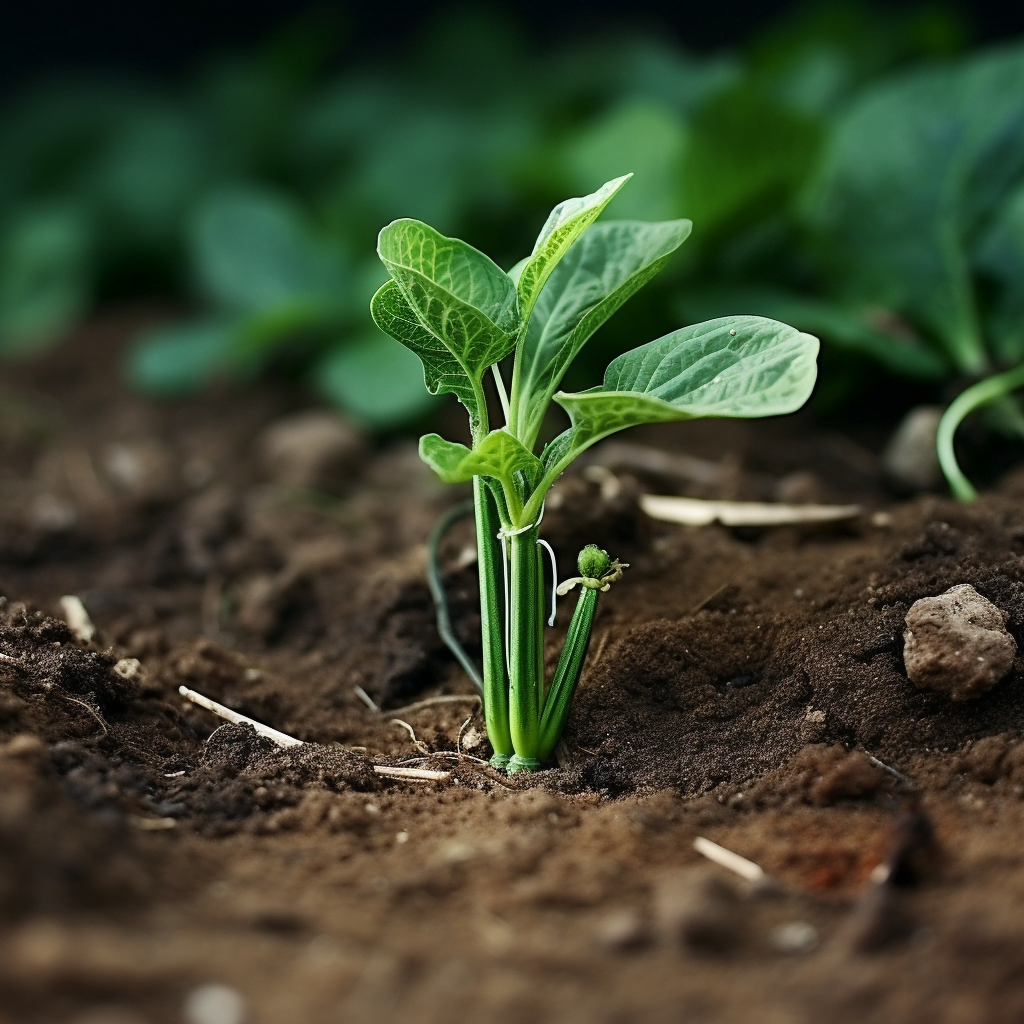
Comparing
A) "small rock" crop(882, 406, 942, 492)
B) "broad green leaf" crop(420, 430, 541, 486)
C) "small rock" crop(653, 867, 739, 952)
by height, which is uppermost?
"broad green leaf" crop(420, 430, 541, 486)

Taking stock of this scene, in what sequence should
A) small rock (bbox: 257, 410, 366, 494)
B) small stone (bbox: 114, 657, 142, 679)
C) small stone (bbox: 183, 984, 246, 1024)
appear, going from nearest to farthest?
small stone (bbox: 183, 984, 246, 1024) < small stone (bbox: 114, 657, 142, 679) < small rock (bbox: 257, 410, 366, 494)

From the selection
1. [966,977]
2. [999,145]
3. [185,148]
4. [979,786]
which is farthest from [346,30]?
[966,977]

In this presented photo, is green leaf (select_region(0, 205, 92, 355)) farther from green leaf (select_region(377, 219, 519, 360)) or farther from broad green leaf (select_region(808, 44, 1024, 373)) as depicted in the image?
green leaf (select_region(377, 219, 519, 360))

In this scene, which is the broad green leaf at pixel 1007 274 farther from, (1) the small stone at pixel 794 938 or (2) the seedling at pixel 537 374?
(1) the small stone at pixel 794 938

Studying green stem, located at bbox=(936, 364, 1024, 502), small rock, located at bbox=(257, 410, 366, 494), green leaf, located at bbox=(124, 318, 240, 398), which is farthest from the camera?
green leaf, located at bbox=(124, 318, 240, 398)

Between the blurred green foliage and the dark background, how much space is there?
16 cm

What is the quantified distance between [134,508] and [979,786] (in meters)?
1.55

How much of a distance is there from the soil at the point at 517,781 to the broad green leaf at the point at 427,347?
1.05ft

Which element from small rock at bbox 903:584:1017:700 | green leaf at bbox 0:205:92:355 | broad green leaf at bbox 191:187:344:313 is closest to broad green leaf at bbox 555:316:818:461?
small rock at bbox 903:584:1017:700

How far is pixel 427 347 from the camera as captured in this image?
44.3 inches

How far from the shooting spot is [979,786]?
3.44 feet

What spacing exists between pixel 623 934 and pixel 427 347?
602mm

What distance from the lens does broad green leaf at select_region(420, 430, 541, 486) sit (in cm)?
97

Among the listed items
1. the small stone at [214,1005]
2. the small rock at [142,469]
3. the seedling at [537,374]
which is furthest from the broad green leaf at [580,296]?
the small rock at [142,469]
